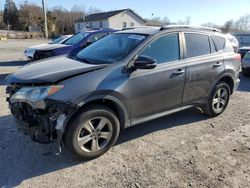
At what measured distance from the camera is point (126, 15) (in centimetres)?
6084

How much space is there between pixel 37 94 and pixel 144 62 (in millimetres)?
1556

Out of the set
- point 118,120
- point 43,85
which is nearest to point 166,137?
point 118,120

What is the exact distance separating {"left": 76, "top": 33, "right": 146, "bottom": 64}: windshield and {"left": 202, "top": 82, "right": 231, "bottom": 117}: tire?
2.01 m

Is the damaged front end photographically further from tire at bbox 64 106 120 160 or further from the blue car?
the blue car

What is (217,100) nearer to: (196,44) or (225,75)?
(225,75)

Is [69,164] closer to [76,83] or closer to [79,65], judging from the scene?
[76,83]

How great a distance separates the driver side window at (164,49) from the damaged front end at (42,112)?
1.55 meters

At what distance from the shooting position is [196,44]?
513 centimetres

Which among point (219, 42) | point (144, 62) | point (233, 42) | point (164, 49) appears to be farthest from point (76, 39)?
point (144, 62)

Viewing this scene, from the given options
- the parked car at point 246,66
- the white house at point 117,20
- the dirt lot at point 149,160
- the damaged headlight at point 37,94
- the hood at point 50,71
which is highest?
the white house at point 117,20

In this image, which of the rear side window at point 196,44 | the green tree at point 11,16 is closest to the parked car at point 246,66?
the rear side window at point 196,44

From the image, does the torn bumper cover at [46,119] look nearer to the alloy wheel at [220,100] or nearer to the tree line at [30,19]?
the alloy wheel at [220,100]

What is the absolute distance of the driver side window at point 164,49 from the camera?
4.43m

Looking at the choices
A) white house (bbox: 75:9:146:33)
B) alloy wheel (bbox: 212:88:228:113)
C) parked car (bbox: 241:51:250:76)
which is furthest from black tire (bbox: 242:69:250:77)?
white house (bbox: 75:9:146:33)
